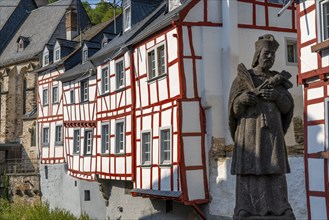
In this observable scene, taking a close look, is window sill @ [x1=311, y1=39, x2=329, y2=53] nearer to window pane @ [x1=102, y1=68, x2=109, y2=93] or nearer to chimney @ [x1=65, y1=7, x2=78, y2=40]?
window pane @ [x1=102, y1=68, x2=109, y2=93]

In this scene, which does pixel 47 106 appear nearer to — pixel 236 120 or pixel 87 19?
pixel 87 19

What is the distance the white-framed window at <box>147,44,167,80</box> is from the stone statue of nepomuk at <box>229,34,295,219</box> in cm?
1135

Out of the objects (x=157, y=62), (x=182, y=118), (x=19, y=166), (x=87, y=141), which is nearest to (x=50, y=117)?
(x=19, y=166)

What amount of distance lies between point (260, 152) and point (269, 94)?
612 mm

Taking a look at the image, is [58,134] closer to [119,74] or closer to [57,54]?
[57,54]

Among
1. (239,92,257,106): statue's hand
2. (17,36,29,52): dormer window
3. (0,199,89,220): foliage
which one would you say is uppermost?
(17,36,29,52): dormer window

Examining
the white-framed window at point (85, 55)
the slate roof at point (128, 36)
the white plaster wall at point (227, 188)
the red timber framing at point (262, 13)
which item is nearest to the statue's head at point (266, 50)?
the white plaster wall at point (227, 188)

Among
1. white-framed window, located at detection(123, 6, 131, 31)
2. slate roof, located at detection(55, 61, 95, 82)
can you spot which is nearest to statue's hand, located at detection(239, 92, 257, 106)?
white-framed window, located at detection(123, 6, 131, 31)

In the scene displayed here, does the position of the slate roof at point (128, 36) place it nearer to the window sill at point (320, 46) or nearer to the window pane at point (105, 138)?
the window pane at point (105, 138)

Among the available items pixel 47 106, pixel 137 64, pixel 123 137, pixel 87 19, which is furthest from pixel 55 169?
pixel 87 19

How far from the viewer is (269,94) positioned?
5.54 m

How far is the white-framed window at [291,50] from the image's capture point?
56.6ft

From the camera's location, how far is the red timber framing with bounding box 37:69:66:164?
29.4 m

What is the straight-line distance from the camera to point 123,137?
20.5 metres
